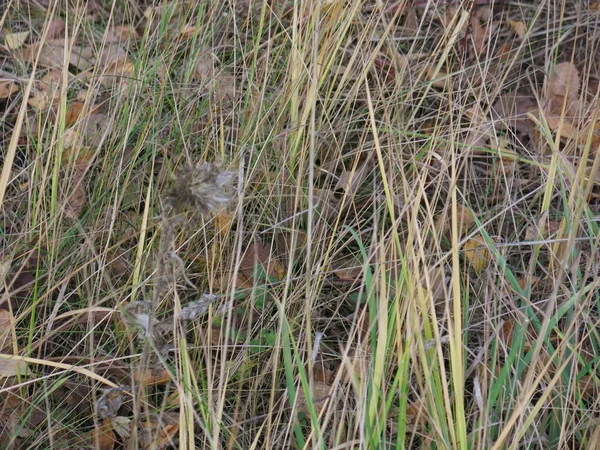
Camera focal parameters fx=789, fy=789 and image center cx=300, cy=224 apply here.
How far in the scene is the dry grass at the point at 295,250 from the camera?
1282 mm

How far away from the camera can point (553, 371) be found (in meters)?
1.45

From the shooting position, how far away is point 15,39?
207 centimetres

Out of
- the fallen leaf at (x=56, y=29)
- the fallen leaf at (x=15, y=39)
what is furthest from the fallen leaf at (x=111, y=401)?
the fallen leaf at (x=56, y=29)

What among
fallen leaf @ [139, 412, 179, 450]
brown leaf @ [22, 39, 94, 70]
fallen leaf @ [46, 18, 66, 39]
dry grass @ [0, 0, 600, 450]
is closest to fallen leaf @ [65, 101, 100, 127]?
dry grass @ [0, 0, 600, 450]

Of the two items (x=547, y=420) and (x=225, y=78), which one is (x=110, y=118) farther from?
(x=547, y=420)

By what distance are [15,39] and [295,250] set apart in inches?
39.1

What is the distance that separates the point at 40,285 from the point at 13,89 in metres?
0.65

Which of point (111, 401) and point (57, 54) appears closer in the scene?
point (111, 401)

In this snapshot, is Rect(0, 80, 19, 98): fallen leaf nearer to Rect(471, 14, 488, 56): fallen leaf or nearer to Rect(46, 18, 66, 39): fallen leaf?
Rect(46, 18, 66, 39): fallen leaf

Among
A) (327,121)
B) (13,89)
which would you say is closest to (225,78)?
(327,121)

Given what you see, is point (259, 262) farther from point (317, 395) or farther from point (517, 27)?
point (517, 27)

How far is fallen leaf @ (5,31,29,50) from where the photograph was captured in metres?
2.04

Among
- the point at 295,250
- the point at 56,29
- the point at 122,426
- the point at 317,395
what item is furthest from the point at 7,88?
the point at 317,395

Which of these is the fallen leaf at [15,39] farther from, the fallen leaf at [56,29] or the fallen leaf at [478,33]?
the fallen leaf at [478,33]
